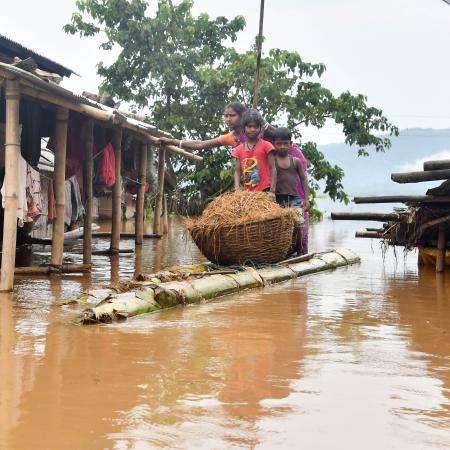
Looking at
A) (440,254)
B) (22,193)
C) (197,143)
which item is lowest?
(440,254)

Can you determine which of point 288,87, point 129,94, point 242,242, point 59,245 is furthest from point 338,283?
point 129,94

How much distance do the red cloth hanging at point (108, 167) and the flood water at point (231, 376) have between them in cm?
432

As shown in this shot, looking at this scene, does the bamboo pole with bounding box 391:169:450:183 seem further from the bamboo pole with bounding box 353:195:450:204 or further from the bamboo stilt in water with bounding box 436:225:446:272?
the bamboo stilt in water with bounding box 436:225:446:272

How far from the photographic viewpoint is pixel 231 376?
14.0ft

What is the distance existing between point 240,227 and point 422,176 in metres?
2.82

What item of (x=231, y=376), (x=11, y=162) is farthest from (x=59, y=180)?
(x=231, y=376)

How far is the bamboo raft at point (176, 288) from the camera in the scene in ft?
19.5

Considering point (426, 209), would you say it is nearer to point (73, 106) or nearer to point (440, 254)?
point (440, 254)

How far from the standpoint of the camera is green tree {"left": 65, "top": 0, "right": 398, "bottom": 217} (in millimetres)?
21547

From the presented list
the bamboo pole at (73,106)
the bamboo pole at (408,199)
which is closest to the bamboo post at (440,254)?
the bamboo pole at (408,199)

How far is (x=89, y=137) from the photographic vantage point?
10.6 m

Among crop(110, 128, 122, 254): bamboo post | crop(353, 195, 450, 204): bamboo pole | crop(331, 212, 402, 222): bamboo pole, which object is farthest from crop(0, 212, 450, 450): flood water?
crop(110, 128, 122, 254): bamboo post

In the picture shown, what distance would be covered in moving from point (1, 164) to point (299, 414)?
769 cm

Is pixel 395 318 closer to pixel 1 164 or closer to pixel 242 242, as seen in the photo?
pixel 242 242
